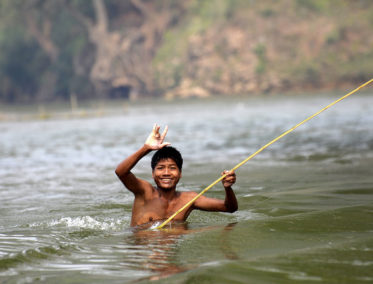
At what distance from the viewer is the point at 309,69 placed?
65625 mm

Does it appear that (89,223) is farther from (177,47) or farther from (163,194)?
(177,47)

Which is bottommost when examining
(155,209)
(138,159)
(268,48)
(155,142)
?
(155,209)

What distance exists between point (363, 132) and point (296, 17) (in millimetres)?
53925

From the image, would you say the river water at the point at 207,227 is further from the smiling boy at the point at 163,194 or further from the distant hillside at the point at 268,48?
the distant hillside at the point at 268,48

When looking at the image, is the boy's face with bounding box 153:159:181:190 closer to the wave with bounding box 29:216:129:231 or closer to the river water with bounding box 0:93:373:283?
the river water with bounding box 0:93:373:283

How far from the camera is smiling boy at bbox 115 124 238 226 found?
17.6 ft

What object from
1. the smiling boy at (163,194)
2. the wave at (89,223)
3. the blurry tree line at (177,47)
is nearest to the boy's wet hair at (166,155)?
the smiling boy at (163,194)

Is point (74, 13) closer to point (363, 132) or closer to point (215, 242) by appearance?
point (363, 132)

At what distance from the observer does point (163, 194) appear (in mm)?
5621

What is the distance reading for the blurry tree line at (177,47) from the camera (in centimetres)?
6638

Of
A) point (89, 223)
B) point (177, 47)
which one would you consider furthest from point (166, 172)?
point (177, 47)

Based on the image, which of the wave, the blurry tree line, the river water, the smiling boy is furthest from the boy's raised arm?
the blurry tree line

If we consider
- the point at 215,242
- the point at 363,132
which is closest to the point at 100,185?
the point at 215,242

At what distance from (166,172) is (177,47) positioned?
69107 millimetres
